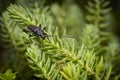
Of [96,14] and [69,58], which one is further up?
[96,14]

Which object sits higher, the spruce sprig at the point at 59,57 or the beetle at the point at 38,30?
the beetle at the point at 38,30

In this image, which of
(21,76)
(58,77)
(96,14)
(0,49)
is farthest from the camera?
(0,49)

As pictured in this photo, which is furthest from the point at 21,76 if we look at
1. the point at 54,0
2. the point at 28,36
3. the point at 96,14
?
the point at 54,0

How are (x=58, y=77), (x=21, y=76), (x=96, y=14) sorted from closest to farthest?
(x=58, y=77), (x=21, y=76), (x=96, y=14)

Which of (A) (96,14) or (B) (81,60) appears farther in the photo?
(A) (96,14)

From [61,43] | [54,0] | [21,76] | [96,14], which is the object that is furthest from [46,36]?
[54,0]

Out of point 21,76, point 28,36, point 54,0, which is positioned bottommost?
point 21,76

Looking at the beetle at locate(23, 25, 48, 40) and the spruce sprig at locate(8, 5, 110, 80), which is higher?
the beetle at locate(23, 25, 48, 40)

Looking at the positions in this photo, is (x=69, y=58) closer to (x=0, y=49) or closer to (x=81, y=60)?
(x=81, y=60)

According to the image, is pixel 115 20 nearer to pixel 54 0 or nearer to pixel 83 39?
pixel 54 0
